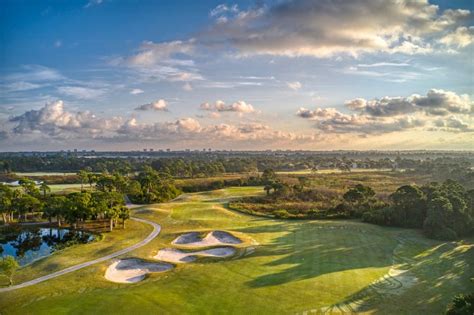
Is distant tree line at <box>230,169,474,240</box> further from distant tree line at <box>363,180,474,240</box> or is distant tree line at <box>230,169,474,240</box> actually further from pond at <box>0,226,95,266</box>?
pond at <box>0,226,95,266</box>

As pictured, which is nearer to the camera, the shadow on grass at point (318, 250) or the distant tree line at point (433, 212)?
the shadow on grass at point (318, 250)

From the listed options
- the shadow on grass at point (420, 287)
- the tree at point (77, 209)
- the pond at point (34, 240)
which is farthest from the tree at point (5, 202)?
the shadow on grass at point (420, 287)

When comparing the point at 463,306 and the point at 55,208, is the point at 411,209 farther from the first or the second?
the point at 55,208

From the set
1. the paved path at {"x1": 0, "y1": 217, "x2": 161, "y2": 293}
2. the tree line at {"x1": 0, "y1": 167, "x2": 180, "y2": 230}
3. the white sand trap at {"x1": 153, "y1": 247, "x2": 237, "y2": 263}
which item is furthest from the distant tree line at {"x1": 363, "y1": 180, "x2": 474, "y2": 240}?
the tree line at {"x1": 0, "y1": 167, "x2": 180, "y2": 230}

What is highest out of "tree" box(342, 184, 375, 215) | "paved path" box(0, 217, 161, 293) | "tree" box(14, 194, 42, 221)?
"tree" box(14, 194, 42, 221)

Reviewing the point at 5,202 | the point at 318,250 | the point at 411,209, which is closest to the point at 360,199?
the point at 411,209

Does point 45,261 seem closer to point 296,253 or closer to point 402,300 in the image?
point 296,253

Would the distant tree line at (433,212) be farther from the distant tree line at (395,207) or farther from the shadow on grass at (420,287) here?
the shadow on grass at (420,287)

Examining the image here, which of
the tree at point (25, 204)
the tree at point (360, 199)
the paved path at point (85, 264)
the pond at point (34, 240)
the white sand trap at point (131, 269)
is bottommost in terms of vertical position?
the pond at point (34, 240)
